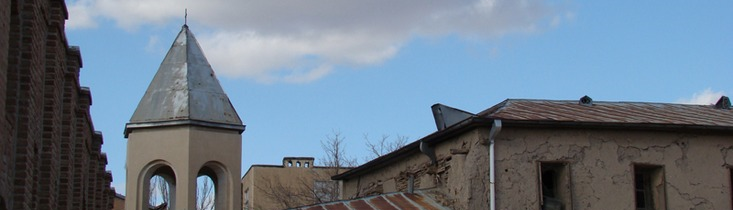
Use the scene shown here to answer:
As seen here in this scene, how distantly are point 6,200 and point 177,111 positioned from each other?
1017 centimetres

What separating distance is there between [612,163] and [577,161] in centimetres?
66

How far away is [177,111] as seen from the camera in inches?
862

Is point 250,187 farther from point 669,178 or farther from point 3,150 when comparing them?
point 3,150

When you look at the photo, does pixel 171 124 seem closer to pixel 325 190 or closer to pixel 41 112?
pixel 41 112

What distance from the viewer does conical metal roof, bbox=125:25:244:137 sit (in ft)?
71.7

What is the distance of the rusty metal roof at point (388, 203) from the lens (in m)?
20.6

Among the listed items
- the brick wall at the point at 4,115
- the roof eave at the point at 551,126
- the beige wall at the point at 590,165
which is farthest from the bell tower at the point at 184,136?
the brick wall at the point at 4,115

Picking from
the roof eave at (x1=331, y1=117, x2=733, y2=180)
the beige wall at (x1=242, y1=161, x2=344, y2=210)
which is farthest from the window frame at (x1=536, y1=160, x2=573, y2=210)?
the beige wall at (x1=242, y1=161, x2=344, y2=210)

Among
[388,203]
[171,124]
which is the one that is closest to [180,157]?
[171,124]

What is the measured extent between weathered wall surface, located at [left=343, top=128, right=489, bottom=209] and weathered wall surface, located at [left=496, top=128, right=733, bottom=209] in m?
0.32

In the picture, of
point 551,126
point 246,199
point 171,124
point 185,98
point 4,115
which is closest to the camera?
point 4,115

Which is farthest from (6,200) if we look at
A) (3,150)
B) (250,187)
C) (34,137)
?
(250,187)

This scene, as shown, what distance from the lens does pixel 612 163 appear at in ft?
67.8

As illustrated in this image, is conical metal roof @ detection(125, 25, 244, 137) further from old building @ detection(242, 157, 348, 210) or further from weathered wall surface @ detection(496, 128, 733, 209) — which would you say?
old building @ detection(242, 157, 348, 210)
